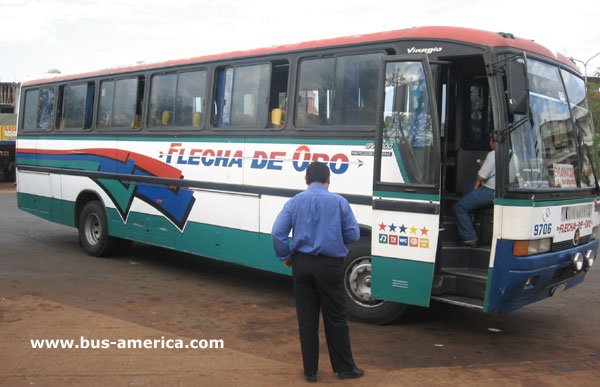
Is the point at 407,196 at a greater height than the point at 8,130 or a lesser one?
lesser

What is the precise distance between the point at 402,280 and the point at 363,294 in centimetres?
73

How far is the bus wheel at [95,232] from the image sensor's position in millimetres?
10078

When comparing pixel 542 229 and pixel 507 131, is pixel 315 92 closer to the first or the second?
pixel 507 131

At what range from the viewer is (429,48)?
234 inches

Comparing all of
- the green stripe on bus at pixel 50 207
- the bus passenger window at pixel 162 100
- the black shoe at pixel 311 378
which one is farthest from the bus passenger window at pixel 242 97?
the green stripe on bus at pixel 50 207

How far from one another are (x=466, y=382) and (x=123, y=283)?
5.09 meters

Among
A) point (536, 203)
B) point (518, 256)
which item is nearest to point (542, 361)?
point (518, 256)

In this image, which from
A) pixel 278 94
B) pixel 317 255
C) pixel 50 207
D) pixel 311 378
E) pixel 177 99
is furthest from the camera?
pixel 50 207

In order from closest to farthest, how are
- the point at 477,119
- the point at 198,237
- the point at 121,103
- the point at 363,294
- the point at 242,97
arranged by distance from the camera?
the point at 363,294, the point at 477,119, the point at 242,97, the point at 198,237, the point at 121,103

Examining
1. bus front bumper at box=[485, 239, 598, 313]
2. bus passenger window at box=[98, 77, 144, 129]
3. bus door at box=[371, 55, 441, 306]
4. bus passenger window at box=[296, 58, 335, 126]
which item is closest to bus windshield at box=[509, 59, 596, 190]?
bus front bumper at box=[485, 239, 598, 313]

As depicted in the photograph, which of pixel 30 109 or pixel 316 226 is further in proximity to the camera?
pixel 30 109

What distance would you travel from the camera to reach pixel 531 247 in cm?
551

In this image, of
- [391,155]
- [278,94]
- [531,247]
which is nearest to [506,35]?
[391,155]

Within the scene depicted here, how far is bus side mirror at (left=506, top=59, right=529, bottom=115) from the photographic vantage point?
5224mm
